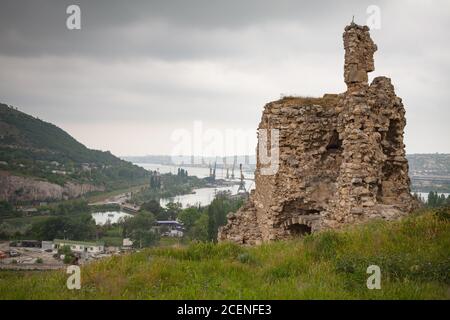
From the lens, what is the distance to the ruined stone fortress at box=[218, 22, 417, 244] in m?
11.7

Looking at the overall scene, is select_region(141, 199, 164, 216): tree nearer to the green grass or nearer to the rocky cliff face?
the rocky cliff face

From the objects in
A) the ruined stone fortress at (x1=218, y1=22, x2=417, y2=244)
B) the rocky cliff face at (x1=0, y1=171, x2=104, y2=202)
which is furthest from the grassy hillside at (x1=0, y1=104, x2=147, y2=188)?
the ruined stone fortress at (x1=218, y1=22, x2=417, y2=244)

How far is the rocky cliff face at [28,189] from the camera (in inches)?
4107

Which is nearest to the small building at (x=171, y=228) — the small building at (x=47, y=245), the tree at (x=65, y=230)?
the tree at (x=65, y=230)

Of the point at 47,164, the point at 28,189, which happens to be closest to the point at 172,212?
the point at 28,189

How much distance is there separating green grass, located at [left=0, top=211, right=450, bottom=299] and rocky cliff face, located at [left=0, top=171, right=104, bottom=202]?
108488mm

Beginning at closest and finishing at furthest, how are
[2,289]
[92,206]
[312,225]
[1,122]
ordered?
[2,289]
[312,225]
[92,206]
[1,122]

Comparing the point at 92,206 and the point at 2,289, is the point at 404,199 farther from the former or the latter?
the point at 92,206

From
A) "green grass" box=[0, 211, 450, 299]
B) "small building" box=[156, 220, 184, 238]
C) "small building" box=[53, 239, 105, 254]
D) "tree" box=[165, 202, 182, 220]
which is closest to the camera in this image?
"green grass" box=[0, 211, 450, 299]

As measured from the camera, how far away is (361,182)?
11.2 m

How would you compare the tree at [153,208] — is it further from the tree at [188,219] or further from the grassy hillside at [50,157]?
the grassy hillside at [50,157]
